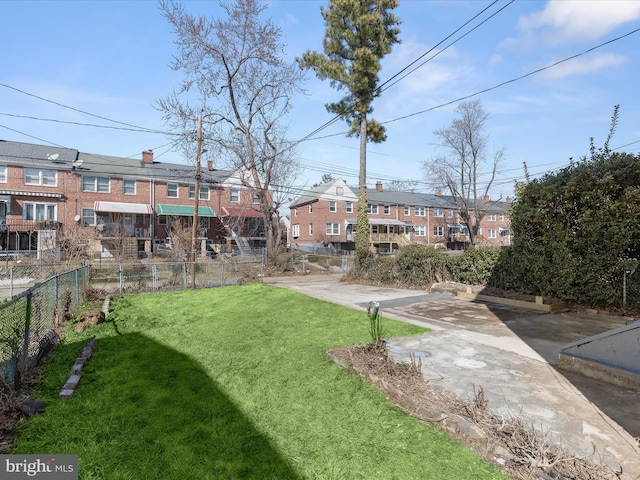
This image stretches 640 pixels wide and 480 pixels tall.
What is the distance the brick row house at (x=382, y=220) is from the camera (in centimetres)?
4188

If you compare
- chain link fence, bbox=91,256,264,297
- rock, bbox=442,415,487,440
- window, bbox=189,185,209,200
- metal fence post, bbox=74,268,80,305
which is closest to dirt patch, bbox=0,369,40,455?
rock, bbox=442,415,487,440

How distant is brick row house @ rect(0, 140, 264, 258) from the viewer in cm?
2762

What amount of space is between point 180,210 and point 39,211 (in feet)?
35.2

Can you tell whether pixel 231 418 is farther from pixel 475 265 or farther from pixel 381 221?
pixel 381 221

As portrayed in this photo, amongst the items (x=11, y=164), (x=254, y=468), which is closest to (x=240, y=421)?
(x=254, y=468)

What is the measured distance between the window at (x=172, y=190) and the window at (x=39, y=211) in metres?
9.17

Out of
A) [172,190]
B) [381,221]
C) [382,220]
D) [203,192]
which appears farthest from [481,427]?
[382,220]

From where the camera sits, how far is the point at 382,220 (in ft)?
146

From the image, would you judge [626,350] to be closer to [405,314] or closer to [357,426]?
[357,426]

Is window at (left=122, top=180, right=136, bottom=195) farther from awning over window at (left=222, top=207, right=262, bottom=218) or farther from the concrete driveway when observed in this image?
the concrete driveway

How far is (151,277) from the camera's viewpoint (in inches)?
608

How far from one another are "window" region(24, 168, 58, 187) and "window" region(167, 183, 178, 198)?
8794 mm

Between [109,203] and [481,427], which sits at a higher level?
[109,203]

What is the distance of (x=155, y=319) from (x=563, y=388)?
8764 mm
